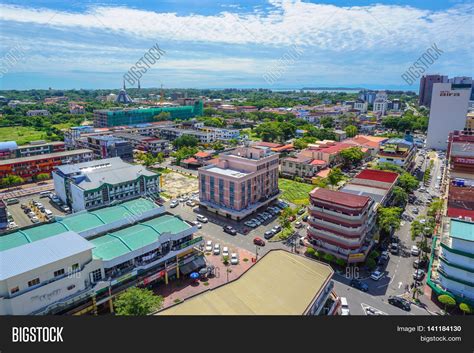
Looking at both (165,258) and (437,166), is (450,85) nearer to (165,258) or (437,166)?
(437,166)

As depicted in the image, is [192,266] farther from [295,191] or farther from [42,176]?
[42,176]

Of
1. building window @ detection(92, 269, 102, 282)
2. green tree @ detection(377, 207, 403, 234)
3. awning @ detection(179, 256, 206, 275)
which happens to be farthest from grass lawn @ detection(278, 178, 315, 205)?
building window @ detection(92, 269, 102, 282)

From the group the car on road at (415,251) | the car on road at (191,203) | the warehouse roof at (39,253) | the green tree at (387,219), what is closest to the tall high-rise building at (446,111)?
the green tree at (387,219)

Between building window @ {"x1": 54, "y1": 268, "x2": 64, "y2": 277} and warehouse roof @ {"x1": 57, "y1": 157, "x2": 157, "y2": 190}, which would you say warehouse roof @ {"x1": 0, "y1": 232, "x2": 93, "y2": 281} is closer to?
building window @ {"x1": 54, "y1": 268, "x2": 64, "y2": 277}

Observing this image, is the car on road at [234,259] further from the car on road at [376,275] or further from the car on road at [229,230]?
the car on road at [376,275]

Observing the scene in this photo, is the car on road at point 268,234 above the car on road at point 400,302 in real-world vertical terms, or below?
above

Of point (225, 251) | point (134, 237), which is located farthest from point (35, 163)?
point (225, 251)
